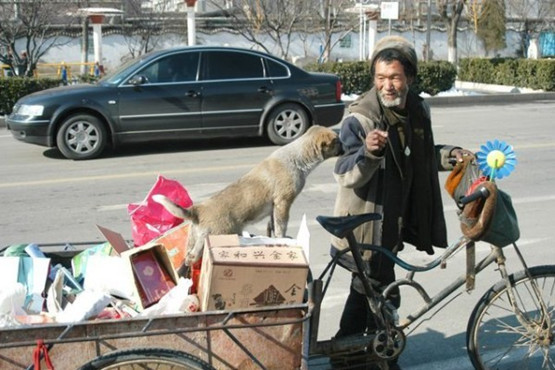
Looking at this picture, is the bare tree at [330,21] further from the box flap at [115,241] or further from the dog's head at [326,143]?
the box flap at [115,241]

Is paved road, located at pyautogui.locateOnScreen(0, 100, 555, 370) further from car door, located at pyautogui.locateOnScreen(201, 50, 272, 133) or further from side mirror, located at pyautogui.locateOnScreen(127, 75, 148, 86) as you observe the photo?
side mirror, located at pyautogui.locateOnScreen(127, 75, 148, 86)

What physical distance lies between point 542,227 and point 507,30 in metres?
31.2

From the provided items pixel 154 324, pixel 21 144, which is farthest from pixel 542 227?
pixel 21 144

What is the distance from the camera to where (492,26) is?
3253 centimetres

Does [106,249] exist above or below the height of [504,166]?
below

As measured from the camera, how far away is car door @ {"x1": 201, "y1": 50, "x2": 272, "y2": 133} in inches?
442

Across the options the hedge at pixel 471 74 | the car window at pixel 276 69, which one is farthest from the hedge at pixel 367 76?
the car window at pixel 276 69

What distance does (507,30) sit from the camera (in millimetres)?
35625

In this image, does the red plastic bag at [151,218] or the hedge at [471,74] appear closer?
the red plastic bag at [151,218]

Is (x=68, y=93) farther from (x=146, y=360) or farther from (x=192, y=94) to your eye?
(x=146, y=360)

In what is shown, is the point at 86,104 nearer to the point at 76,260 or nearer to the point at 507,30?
the point at 76,260

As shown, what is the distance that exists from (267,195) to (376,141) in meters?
1.44

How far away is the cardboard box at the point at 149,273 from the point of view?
330cm

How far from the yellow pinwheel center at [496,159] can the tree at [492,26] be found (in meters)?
29.0
